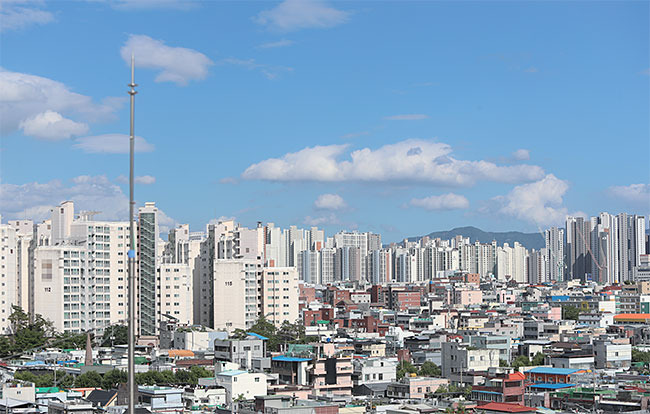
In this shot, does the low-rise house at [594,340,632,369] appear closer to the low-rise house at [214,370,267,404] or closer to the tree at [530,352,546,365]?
the tree at [530,352,546,365]

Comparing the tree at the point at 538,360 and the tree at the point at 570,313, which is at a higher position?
the tree at the point at 570,313

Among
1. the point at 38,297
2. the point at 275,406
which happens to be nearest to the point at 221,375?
the point at 275,406

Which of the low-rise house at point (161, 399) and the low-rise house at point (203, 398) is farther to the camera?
the low-rise house at point (203, 398)

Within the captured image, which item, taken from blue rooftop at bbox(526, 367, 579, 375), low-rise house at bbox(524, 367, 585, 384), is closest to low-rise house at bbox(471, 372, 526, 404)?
low-rise house at bbox(524, 367, 585, 384)

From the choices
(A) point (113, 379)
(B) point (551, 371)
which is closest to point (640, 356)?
(B) point (551, 371)

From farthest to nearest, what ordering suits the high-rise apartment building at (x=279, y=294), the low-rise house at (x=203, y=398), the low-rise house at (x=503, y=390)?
the high-rise apartment building at (x=279, y=294) < the low-rise house at (x=503, y=390) < the low-rise house at (x=203, y=398)

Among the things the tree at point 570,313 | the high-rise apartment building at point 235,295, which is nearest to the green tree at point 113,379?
the high-rise apartment building at point 235,295

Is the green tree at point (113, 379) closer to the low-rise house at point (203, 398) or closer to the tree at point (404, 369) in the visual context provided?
the low-rise house at point (203, 398)
